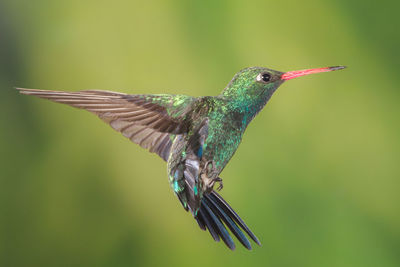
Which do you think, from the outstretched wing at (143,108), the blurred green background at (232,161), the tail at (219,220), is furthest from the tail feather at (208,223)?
the blurred green background at (232,161)

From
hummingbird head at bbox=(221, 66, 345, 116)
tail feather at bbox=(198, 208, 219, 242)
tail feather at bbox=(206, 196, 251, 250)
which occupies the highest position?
hummingbird head at bbox=(221, 66, 345, 116)

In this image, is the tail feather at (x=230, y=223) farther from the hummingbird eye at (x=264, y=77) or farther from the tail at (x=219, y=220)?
the hummingbird eye at (x=264, y=77)

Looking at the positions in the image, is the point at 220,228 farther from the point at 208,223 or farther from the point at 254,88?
the point at 254,88

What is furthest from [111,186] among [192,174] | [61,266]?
[192,174]

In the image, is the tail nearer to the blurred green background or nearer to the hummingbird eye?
the hummingbird eye

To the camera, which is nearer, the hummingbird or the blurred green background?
the hummingbird

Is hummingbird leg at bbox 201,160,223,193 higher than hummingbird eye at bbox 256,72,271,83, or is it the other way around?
hummingbird eye at bbox 256,72,271,83

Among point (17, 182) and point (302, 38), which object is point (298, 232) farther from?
point (17, 182)

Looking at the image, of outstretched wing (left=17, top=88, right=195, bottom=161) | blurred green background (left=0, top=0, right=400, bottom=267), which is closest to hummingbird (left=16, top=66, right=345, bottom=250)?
outstretched wing (left=17, top=88, right=195, bottom=161)
